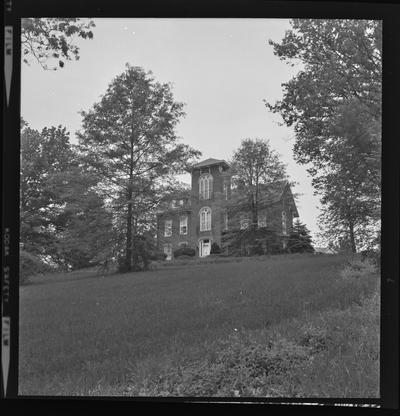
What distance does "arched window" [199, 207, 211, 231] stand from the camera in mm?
3248

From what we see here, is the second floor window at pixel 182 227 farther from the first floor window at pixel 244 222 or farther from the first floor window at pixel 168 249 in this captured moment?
the first floor window at pixel 244 222

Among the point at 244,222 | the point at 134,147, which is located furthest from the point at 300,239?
the point at 134,147

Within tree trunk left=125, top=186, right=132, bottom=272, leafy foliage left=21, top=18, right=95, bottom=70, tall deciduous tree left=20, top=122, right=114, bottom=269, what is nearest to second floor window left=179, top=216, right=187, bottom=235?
tree trunk left=125, top=186, right=132, bottom=272

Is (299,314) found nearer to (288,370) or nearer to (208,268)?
(288,370)

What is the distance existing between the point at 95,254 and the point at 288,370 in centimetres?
151

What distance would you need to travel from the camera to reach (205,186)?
326 centimetres

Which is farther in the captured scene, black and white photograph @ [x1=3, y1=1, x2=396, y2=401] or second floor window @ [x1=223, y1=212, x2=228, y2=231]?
second floor window @ [x1=223, y1=212, x2=228, y2=231]

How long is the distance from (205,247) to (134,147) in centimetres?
88

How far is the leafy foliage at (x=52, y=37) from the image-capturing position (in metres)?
3.03

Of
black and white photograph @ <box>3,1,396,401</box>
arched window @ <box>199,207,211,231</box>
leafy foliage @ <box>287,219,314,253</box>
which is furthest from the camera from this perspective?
arched window @ <box>199,207,211,231</box>

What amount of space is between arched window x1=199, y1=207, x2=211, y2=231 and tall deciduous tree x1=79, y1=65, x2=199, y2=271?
1.03 feet

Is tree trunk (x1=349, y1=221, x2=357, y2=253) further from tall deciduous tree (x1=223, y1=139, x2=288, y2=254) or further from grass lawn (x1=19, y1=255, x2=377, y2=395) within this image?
tall deciduous tree (x1=223, y1=139, x2=288, y2=254)

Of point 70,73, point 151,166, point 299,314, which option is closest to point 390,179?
point 299,314

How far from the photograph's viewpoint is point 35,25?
3035 millimetres
